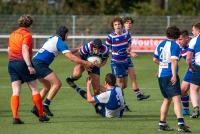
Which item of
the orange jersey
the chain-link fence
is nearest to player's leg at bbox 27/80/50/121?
the orange jersey

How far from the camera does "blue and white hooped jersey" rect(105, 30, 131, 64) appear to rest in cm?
819

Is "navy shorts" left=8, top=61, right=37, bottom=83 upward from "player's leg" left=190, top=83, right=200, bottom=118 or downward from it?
upward

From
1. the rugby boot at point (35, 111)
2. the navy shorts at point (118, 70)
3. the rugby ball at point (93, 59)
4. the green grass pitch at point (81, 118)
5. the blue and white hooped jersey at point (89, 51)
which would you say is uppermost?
the blue and white hooped jersey at point (89, 51)

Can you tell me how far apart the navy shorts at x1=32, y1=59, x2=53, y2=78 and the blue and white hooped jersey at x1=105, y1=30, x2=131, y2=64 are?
1879 millimetres

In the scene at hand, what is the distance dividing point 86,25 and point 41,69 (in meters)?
19.2

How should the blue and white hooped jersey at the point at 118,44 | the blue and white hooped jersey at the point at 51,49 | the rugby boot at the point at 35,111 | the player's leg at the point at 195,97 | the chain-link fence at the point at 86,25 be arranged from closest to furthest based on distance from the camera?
the blue and white hooped jersey at the point at 51,49 → the rugby boot at the point at 35,111 → the player's leg at the point at 195,97 → the blue and white hooped jersey at the point at 118,44 → the chain-link fence at the point at 86,25

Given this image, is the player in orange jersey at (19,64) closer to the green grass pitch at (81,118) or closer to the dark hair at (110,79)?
the green grass pitch at (81,118)

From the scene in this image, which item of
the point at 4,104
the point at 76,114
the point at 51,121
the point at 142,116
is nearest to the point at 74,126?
the point at 51,121

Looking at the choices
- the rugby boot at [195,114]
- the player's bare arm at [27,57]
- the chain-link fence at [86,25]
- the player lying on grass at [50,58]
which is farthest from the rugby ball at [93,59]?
the chain-link fence at [86,25]

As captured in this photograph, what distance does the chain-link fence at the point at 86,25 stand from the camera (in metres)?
25.1

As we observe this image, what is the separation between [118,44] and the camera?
27.1 feet

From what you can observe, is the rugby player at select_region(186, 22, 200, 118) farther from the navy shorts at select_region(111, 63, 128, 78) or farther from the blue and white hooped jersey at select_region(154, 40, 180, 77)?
the navy shorts at select_region(111, 63, 128, 78)

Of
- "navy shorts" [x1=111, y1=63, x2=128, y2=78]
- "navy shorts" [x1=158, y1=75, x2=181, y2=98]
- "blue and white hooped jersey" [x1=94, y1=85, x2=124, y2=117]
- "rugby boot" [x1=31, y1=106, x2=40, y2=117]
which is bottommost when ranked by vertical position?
"rugby boot" [x1=31, y1=106, x2=40, y2=117]

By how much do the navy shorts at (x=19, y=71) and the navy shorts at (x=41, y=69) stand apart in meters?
0.30
